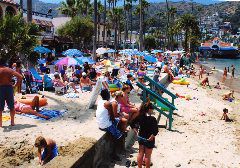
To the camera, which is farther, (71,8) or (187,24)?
(187,24)

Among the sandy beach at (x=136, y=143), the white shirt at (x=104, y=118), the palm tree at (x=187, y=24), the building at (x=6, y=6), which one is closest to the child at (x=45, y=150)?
the sandy beach at (x=136, y=143)

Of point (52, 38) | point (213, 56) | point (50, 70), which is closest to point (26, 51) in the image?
point (50, 70)

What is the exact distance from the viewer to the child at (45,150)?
19.5 ft

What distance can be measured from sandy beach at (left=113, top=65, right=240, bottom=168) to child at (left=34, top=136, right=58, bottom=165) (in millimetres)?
2115

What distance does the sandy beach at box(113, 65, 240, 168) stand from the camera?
853 centimetres

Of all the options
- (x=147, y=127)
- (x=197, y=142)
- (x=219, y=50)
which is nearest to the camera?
(x=147, y=127)

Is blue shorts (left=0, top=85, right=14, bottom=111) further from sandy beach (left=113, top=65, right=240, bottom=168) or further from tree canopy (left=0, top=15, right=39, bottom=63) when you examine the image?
tree canopy (left=0, top=15, right=39, bottom=63)

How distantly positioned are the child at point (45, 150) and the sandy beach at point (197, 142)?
2115 millimetres

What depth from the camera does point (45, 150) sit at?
240 inches

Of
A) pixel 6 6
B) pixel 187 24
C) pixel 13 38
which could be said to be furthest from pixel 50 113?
pixel 187 24

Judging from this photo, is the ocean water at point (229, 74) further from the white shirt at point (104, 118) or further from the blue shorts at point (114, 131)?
the white shirt at point (104, 118)

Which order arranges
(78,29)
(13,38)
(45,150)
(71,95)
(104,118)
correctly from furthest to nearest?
(78,29), (71,95), (13,38), (104,118), (45,150)

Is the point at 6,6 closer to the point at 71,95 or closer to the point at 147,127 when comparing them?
the point at 71,95

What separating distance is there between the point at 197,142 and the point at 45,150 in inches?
219
